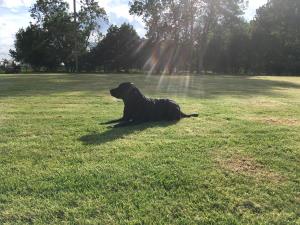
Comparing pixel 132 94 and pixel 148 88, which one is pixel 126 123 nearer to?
pixel 132 94

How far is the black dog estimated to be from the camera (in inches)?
278

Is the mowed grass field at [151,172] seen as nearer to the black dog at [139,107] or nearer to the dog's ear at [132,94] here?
the black dog at [139,107]

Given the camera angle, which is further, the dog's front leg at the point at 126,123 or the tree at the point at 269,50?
the tree at the point at 269,50

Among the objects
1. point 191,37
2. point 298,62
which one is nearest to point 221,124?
point 191,37

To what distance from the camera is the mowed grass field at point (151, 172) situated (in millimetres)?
3338

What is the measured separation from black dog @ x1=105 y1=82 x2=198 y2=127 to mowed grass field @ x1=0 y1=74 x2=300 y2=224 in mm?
287

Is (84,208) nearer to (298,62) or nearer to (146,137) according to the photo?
(146,137)

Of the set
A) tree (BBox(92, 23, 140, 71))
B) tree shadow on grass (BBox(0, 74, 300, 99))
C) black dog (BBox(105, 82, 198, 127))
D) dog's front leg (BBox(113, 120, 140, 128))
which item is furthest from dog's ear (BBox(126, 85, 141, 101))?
tree (BBox(92, 23, 140, 71))

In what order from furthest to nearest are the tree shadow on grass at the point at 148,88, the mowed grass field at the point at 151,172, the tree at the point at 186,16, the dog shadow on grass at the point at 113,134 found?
the tree at the point at 186,16, the tree shadow on grass at the point at 148,88, the dog shadow on grass at the point at 113,134, the mowed grass field at the point at 151,172

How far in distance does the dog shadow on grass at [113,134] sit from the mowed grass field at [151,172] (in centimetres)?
2

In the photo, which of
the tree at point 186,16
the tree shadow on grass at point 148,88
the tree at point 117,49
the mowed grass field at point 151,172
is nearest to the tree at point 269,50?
the tree at point 186,16

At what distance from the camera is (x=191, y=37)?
44500 millimetres

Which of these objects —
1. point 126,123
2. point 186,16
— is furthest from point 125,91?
point 186,16

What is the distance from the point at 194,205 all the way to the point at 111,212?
75cm
